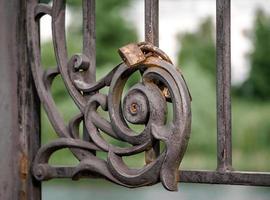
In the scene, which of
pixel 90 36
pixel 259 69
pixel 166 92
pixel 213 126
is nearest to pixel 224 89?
pixel 166 92

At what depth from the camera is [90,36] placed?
812 millimetres

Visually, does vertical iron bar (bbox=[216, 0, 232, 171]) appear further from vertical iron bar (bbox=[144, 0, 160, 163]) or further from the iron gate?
the iron gate

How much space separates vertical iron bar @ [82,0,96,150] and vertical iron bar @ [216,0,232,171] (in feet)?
0.44

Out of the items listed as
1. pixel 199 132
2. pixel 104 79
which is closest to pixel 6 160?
pixel 104 79

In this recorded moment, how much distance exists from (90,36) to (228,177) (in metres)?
0.19

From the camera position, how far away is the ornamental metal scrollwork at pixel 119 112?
725mm

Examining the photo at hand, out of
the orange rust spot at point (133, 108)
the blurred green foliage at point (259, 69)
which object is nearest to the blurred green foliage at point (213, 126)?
the blurred green foliage at point (259, 69)

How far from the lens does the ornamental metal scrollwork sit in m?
0.72

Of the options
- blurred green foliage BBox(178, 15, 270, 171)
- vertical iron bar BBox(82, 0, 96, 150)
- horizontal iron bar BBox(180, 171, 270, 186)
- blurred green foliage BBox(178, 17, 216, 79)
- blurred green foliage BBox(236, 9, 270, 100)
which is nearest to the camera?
horizontal iron bar BBox(180, 171, 270, 186)

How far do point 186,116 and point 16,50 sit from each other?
22 cm

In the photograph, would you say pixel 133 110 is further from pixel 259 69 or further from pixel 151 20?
pixel 259 69

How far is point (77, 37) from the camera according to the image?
34.0 ft

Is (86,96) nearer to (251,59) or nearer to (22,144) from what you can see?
(22,144)

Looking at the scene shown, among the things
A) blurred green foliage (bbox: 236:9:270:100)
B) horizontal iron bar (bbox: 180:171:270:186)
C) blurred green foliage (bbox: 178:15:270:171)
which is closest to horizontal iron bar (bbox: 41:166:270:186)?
horizontal iron bar (bbox: 180:171:270:186)
